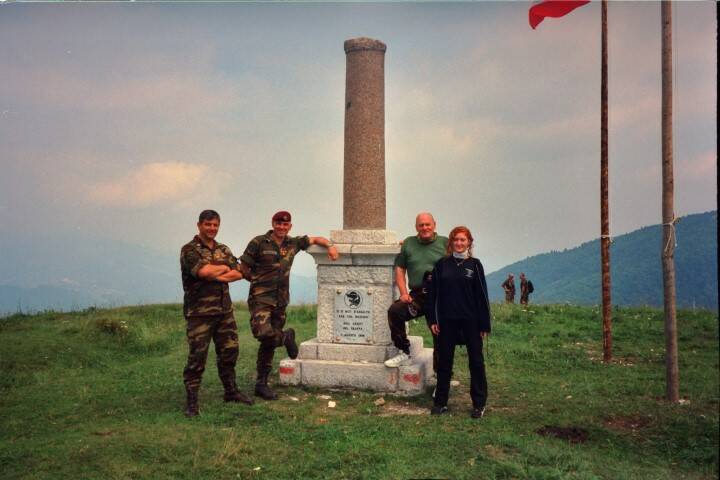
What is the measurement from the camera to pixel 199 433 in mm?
6031

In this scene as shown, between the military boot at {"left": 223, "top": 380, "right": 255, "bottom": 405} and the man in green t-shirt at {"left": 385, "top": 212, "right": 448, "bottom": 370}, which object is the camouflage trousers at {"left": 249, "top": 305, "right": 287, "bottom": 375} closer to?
the military boot at {"left": 223, "top": 380, "right": 255, "bottom": 405}

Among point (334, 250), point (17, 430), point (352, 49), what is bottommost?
point (17, 430)

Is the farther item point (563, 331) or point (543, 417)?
point (563, 331)

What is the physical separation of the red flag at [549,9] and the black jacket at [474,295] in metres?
3.73

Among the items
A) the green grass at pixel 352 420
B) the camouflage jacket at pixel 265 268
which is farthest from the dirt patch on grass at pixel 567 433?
the camouflage jacket at pixel 265 268

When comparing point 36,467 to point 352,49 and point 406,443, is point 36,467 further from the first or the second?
point 352,49

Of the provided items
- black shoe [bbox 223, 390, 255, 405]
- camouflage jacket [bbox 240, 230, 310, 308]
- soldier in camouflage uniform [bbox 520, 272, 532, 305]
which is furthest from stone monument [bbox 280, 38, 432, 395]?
soldier in camouflage uniform [bbox 520, 272, 532, 305]

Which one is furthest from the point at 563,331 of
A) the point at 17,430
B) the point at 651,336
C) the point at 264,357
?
the point at 17,430

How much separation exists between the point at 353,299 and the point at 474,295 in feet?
6.60

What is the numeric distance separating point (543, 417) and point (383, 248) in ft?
9.06

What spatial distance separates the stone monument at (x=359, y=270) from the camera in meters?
8.15

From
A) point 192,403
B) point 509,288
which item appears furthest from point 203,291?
point 509,288

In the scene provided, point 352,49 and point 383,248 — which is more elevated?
point 352,49

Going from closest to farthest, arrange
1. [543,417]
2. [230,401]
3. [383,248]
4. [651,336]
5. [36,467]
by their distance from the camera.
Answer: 1. [36,467]
2. [543,417]
3. [230,401]
4. [383,248]
5. [651,336]
